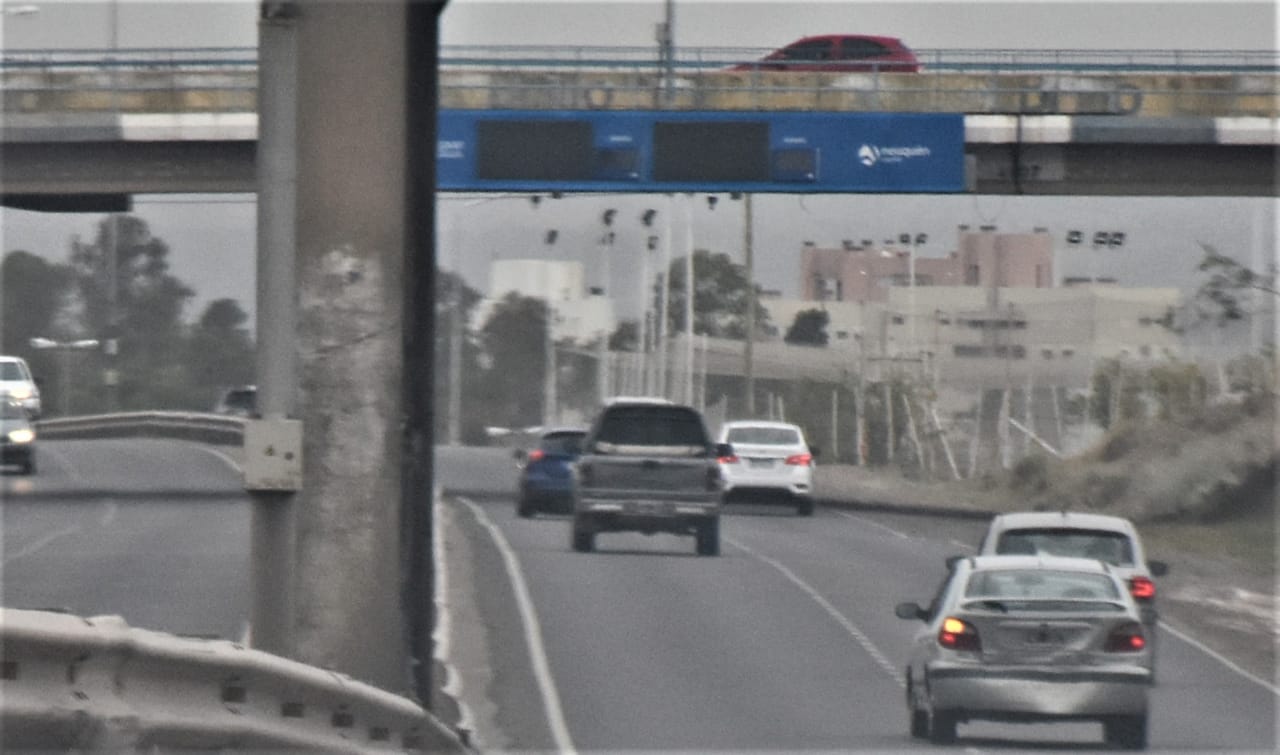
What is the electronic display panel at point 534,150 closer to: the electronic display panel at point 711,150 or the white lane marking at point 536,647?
the electronic display panel at point 711,150

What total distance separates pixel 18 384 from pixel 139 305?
8537 cm

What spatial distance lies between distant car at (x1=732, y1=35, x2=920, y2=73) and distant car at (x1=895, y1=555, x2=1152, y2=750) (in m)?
22.4

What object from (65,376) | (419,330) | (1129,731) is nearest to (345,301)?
(419,330)

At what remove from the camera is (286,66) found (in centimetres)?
922

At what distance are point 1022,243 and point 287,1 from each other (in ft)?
280

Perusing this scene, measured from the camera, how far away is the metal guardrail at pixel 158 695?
5812 millimetres

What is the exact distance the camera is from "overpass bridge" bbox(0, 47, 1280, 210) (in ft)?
122

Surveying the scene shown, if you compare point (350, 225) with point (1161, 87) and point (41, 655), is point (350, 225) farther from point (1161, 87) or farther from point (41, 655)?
point (1161, 87)

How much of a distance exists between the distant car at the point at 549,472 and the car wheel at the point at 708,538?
274 centimetres

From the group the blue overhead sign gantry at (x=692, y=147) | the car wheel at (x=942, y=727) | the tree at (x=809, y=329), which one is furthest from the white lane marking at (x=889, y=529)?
the tree at (x=809, y=329)

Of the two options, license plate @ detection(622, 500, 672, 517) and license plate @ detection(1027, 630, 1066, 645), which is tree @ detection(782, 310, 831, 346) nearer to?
license plate @ detection(622, 500, 672, 517)

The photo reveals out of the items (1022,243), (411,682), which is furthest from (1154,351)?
(411,682)

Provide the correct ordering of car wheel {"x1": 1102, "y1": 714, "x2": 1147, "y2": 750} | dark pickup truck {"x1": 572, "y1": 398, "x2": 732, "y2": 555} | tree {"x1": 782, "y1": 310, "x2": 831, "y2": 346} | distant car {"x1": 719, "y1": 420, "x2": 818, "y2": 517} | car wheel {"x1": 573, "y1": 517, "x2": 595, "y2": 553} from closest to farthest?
car wheel {"x1": 1102, "y1": 714, "x2": 1147, "y2": 750} → dark pickup truck {"x1": 572, "y1": 398, "x2": 732, "y2": 555} → car wheel {"x1": 573, "y1": 517, "x2": 595, "y2": 553} → distant car {"x1": 719, "y1": 420, "x2": 818, "y2": 517} → tree {"x1": 782, "y1": 310, "x2": 831, "y2": 346}

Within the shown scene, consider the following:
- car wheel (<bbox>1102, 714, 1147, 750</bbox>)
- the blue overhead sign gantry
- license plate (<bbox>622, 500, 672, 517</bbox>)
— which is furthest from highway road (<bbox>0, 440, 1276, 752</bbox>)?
the blue overhead sign gantry
